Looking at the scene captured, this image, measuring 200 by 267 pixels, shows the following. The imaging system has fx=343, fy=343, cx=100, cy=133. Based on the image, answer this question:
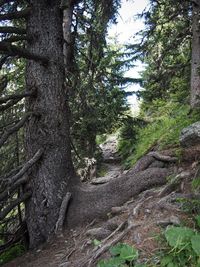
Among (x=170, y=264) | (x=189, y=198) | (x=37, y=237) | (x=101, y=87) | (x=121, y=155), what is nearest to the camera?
(x=170, y=264)

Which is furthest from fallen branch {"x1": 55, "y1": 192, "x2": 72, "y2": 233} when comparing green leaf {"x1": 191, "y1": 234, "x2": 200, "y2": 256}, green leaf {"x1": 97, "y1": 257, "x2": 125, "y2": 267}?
green leaf {"x1": 191, "y1": 234, "x2": 200, "y2": 256}

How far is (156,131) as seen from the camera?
1047 cm

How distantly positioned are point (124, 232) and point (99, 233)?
0.81m

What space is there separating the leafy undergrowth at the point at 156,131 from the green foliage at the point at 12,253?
3567 mm

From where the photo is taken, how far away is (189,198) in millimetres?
4629

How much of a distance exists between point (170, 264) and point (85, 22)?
23.5 ft

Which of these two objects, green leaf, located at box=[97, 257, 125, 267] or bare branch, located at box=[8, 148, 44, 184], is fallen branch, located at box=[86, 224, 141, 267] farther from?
bare branch, located at box=[8, 148, 44, 184]

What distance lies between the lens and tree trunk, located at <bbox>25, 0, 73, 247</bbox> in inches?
252

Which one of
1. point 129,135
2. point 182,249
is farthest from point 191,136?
point 129,135

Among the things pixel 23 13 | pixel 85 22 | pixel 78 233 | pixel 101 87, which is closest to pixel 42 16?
pixel 23 13

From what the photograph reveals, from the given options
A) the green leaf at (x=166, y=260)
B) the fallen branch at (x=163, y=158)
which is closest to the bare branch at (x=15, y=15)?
the fallen branch at (x=163, y=158)

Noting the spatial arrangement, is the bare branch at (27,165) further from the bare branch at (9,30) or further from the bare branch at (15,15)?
the bare branch at (15,15)

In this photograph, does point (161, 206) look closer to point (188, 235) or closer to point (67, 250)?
point (188, 235)

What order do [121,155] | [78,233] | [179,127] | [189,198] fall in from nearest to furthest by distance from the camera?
[189,198] < [78,233] < [179,127] < [121,155]
